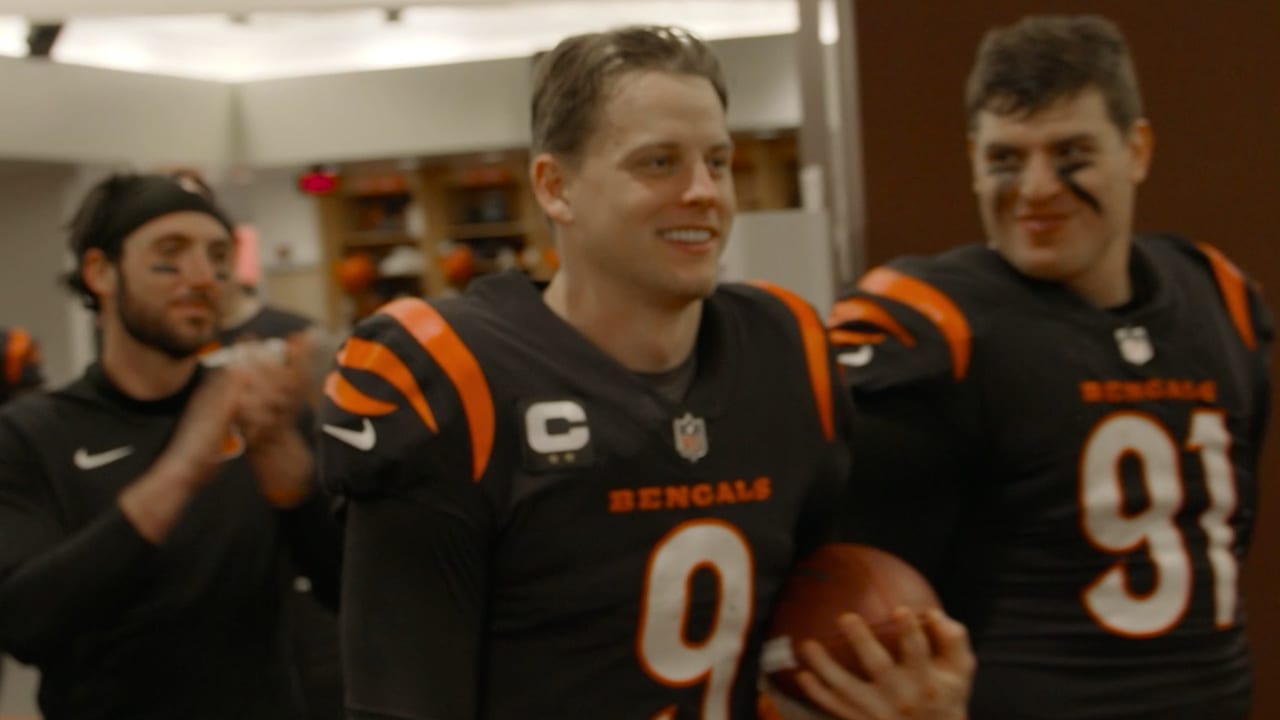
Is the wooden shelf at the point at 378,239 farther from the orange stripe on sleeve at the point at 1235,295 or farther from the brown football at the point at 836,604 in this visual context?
the brown football at the point at 836,604

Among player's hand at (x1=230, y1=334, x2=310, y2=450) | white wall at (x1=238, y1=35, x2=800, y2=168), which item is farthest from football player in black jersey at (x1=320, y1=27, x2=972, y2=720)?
white wall at (x1=238, y1=35, x2=800, y2=168)

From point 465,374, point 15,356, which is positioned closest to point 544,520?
point 465,374

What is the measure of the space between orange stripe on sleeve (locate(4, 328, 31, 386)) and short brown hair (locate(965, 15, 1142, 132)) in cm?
271

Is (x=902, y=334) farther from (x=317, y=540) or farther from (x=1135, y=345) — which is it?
(x=317, y=540)

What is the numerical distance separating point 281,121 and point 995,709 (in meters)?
5.75

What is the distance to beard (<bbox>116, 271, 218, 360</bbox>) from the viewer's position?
2.13 metres

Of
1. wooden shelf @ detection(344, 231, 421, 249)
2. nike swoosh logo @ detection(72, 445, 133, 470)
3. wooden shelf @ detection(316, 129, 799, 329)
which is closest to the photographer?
nike swoosh logo @ detection(72, 445, 133, 470)

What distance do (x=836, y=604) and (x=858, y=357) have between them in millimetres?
521

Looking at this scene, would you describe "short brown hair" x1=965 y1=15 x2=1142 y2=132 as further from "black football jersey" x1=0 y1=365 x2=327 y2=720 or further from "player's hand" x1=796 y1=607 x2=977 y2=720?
"black football jersey" x1=0 y1=365 x2=327 y2=720

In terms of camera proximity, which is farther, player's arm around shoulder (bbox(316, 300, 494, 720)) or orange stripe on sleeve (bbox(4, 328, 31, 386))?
orange stripe on sleeve (bbox(4, 328, 31, 386))

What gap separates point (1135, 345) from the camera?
1983 mm

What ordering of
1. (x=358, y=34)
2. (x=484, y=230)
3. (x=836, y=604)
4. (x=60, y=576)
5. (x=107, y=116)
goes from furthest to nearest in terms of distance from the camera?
(x=484, y=230), (x=358, y=34), (x=107, y=116), (x=60, y=576), (x=836, y=604)

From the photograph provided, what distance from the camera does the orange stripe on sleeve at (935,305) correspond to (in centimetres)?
195

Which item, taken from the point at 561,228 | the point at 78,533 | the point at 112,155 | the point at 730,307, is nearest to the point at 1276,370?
the point at 730,307
